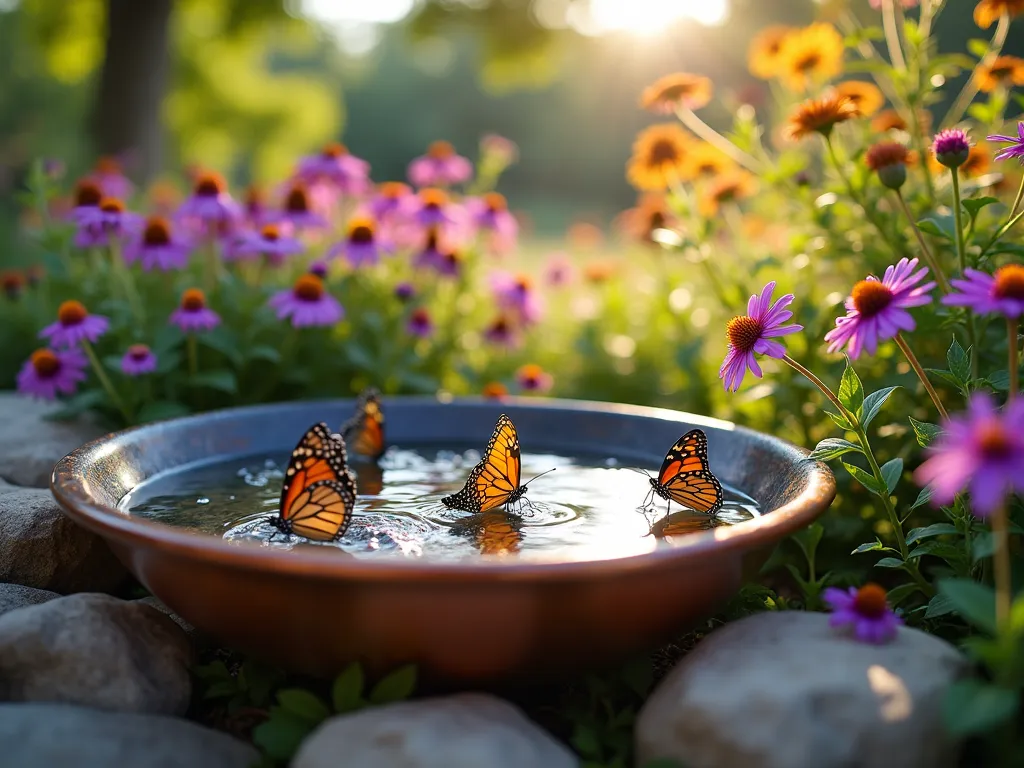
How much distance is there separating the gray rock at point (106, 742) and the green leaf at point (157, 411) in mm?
1237

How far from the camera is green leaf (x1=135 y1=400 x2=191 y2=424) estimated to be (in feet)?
8.77

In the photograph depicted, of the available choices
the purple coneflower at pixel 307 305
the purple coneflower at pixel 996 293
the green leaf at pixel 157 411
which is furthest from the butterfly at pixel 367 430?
the purple coneflower at pixel 996 293

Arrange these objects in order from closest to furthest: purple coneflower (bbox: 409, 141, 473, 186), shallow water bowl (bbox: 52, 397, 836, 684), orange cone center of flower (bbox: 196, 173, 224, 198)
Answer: shallow water bowl (bbox: 52, 397, 836, 684)
orange cone center of flower (bbox: 196, 173, 224, 198)
purple coneflower (bbox: 409, 141, 473, 186)

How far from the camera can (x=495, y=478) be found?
191 centimetres

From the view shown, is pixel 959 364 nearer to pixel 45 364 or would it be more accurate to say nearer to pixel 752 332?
pixel 752 332

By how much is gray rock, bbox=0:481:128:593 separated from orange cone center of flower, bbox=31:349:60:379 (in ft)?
1.89

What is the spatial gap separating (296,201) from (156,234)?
0.53m

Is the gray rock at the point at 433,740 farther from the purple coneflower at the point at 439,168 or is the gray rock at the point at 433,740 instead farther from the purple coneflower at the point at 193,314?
the purple coneflower at the point at 439,168

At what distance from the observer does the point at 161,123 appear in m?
6.93

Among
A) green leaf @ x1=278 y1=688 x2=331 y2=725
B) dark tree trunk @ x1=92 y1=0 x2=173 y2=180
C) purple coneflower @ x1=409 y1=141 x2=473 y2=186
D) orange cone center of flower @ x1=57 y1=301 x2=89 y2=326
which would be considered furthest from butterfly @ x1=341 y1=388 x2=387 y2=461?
dark tree trunk @ x1=92 y1=0 x2=173 y2=180

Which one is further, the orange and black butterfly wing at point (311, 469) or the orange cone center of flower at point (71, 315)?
the orange cone center of flower at point (71, 315)

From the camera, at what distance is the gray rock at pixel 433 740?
4.30 ft

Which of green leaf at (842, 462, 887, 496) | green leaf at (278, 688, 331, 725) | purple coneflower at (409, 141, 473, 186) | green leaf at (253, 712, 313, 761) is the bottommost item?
green leaf at (253, 712, 313, 761)

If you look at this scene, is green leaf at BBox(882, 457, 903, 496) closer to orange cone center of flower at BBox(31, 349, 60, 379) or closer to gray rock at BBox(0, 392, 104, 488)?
gray rock at BBox(0, 392, 104, 488)
